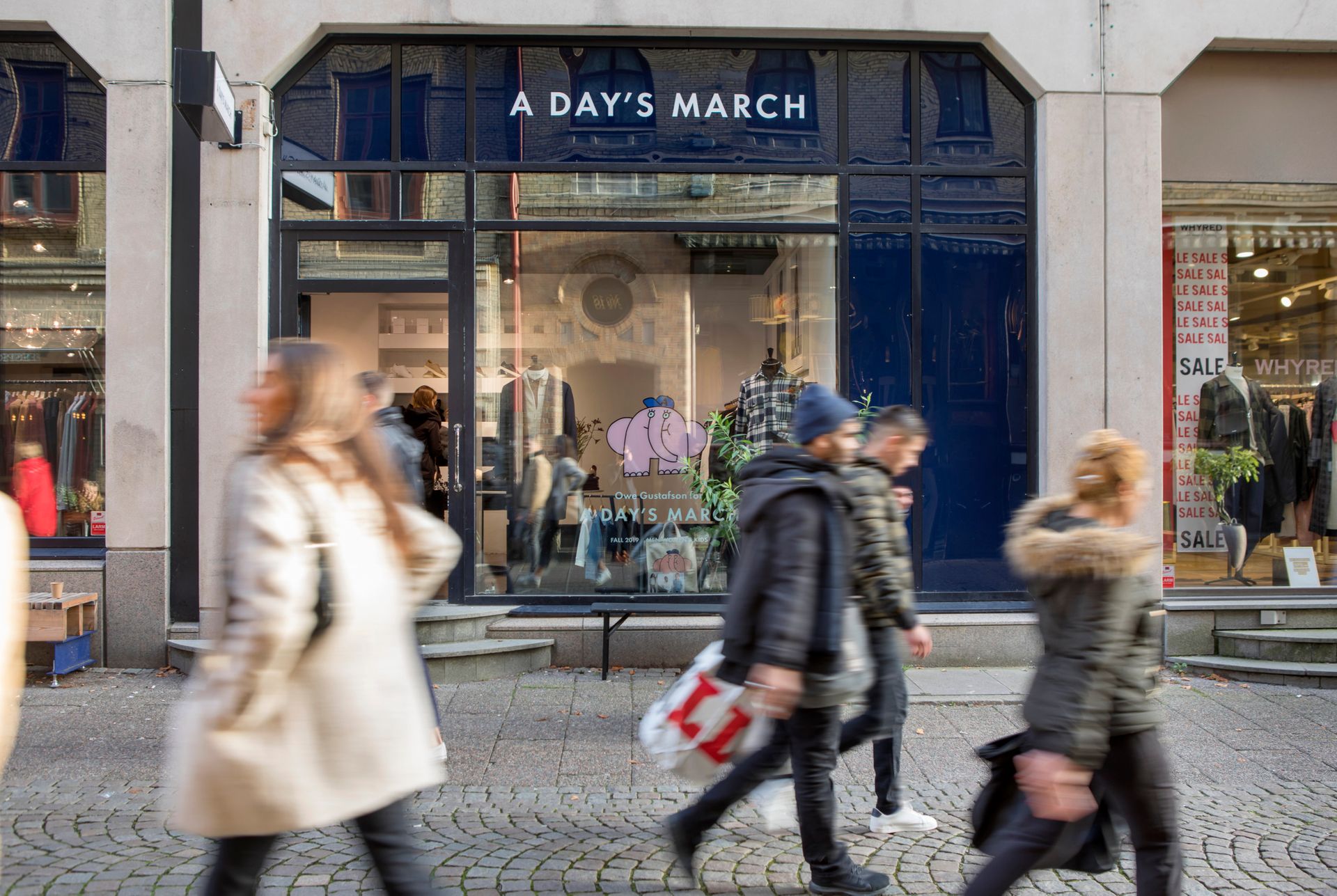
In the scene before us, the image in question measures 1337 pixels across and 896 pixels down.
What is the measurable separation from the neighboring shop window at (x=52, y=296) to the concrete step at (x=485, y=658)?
307 centimetres

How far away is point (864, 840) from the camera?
4.46 m

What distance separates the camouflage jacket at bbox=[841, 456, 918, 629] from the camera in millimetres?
4090

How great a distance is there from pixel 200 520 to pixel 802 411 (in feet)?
18.7

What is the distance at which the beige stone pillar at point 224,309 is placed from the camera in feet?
25.3

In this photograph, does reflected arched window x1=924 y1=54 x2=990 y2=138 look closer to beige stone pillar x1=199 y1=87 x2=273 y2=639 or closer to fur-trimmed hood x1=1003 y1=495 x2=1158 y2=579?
beige stone pillar x1=199 y1=87 x2=273 y2=639

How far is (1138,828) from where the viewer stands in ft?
9.77

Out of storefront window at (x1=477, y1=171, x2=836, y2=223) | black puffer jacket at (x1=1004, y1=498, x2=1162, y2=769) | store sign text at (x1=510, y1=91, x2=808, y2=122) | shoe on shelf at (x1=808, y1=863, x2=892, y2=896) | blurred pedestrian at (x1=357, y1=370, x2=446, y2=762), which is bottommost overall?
shoe on shelf at (x1=808, y1=863, x2=892, y2=896)

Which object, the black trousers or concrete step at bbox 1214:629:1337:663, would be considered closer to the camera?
the black trousers

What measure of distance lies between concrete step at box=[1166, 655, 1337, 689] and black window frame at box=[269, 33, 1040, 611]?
A: 138 cm

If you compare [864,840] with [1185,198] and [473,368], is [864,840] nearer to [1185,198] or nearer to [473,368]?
[473,368]

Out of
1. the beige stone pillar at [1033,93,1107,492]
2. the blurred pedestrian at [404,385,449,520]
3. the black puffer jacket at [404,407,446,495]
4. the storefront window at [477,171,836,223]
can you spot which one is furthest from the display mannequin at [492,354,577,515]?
the beige stone pillar at [1033,93,1107,492]

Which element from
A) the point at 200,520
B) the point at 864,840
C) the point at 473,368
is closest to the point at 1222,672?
the point at 864,840

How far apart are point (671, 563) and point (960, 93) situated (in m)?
4.51

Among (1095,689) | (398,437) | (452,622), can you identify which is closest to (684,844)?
(1095,689)
